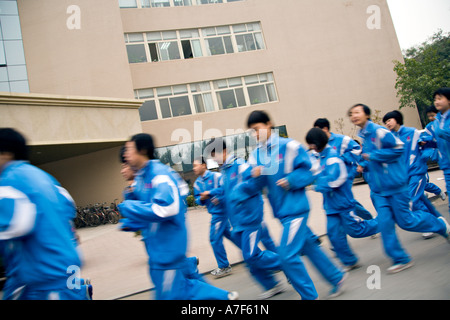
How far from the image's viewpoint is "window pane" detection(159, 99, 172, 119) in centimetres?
2211

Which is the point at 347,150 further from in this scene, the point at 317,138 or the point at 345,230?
the point at 345,230

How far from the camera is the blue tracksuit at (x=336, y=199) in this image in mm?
4465

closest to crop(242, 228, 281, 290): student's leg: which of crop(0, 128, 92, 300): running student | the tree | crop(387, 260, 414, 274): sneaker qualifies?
crop(387, 260, 414, 274): sneaker

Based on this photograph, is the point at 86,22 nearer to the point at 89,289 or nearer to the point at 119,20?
the point at 119,20

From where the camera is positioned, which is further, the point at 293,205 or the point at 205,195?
the point at 205,195

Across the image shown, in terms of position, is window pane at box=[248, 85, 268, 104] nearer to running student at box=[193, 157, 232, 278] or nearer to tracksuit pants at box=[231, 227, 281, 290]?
running student at box=[193, 157, 232, 278]

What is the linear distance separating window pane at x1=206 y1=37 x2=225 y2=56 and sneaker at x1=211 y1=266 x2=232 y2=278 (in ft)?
65.4

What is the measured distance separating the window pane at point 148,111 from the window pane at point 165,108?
1.42 ft

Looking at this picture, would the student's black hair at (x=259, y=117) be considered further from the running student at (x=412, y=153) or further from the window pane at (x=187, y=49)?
the window pane at (x=187, y=49)

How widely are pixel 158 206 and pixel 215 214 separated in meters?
2.72

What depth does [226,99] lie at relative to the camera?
23.2 m

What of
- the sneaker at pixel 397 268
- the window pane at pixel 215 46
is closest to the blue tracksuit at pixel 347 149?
the sneaker at pixel 397 268

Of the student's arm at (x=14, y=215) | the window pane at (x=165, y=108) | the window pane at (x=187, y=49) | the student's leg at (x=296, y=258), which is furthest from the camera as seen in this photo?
the window pane at (x=187, y=49)

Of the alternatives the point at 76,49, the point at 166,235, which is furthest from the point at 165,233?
the point at 76,49
